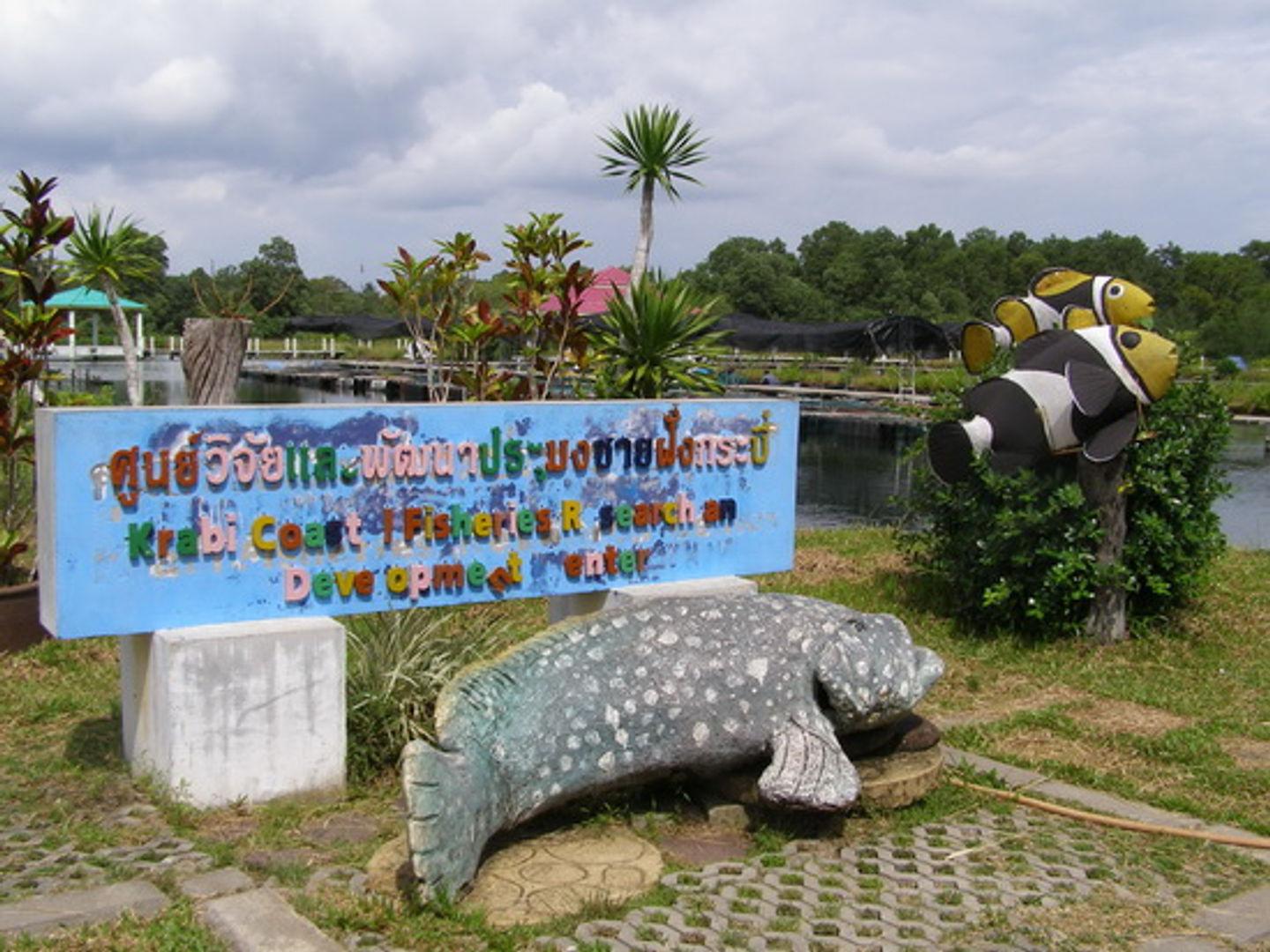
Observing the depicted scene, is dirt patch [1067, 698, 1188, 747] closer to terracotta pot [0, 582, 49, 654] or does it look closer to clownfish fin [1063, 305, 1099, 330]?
clownfish fin [1063, 305, 1099, 330]

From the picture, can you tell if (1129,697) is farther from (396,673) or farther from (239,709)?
Result: (239,709)

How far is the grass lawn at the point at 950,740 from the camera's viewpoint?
4090 mm

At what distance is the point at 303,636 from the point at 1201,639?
6.01 metres

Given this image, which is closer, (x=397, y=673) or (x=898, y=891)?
(x=898, y=891)

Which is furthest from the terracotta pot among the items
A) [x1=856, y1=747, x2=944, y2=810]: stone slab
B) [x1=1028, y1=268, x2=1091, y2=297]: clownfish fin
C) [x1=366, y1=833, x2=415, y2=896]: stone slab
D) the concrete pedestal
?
[x1=1028, y1=268, x2=1091, y2=297]: clownfish fin

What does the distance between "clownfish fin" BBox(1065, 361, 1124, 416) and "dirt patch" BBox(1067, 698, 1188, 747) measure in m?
1.72

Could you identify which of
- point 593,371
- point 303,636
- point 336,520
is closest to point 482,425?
point 336,520

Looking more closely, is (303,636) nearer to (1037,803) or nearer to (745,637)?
(745,637)

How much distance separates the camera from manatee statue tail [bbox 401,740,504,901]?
4023mm

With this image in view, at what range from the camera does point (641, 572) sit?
634cm

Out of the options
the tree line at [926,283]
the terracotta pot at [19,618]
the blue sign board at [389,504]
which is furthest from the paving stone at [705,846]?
the tree line at [926,283]

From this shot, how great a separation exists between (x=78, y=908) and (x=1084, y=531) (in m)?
6.26

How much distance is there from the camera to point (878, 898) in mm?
4312

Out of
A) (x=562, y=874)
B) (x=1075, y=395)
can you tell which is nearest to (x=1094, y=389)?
(x=1075, y=395)
